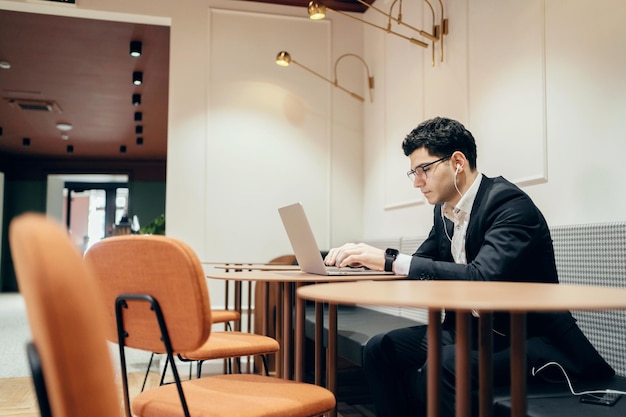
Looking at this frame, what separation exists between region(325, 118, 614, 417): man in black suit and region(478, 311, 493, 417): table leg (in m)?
0.47

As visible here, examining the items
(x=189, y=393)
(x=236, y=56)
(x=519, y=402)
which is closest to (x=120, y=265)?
(x=189, y=393)

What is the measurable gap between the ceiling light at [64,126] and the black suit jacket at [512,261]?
922 centimetres

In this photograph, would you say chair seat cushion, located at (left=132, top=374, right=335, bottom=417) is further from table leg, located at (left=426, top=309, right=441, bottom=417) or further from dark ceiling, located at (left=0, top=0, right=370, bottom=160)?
dark ceiling, located at (left=0, top=0, right=370, bottom=160)

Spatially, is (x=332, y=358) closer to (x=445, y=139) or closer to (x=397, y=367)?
(x=397, y=367)

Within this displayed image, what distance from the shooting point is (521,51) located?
277cm

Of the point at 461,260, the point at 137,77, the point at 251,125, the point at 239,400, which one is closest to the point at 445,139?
the point at 461,260

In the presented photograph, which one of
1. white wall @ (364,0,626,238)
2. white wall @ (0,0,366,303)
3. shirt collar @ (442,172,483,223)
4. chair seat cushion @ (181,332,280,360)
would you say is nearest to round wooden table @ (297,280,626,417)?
shirt collar @ (442,172,483,223)

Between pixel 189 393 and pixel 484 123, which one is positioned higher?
pixel 484 123

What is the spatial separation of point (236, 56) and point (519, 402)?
13.1 ft

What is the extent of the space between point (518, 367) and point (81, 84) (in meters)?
7.27

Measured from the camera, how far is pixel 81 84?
7277 mm

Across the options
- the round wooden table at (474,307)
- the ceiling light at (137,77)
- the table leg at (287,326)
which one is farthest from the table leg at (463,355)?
the ceiling light at (137,77)

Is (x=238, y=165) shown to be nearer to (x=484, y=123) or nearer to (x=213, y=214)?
(x=213, y=214)

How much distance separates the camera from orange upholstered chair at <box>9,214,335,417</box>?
1.62 ft
